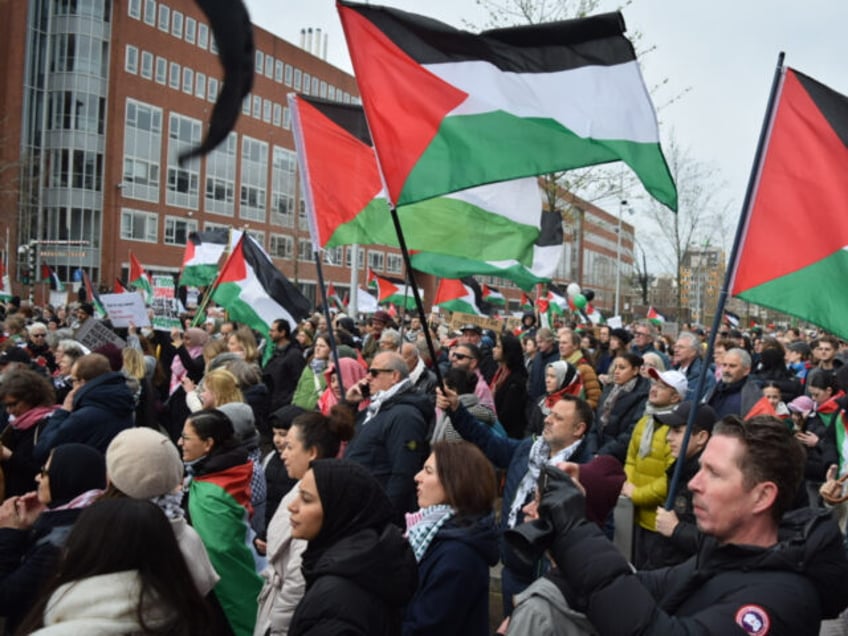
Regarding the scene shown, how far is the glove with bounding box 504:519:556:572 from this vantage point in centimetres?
203

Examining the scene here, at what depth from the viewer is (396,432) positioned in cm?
505

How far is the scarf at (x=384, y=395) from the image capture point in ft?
17.4

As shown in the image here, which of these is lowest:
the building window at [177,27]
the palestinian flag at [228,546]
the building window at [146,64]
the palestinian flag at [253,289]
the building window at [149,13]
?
the palestinian flag at [228,546]

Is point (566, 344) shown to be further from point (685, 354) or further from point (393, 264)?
point (393, 264)

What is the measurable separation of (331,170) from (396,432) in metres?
2.54

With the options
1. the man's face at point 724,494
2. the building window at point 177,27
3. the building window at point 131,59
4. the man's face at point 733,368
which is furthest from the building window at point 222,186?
the man's face at point 724,494

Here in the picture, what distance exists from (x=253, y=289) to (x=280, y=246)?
55.2 m

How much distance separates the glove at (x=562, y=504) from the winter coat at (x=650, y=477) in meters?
2.93

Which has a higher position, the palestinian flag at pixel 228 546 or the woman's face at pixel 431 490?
the woman's face at pixel 431 490

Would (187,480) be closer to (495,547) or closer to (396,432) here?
(396,432)

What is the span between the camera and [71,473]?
352 centimetres

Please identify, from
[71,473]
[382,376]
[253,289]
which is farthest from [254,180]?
[71,473]

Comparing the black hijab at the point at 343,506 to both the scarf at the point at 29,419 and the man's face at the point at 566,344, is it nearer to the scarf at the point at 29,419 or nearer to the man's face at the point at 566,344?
the scarf at the point at 29,419

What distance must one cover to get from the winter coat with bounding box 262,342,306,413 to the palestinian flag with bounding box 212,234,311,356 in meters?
0.48
